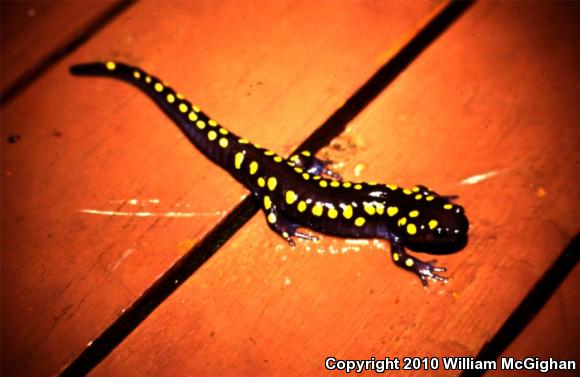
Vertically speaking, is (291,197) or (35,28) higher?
(35,28)

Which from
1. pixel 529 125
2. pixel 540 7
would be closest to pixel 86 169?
pixel 529 125

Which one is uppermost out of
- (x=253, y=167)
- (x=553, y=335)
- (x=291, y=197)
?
(x=253, y=167)

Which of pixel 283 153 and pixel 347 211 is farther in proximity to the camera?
pixel 283 153

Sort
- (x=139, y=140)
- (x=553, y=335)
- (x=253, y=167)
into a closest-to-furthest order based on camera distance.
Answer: (x=553, y=335) < (x=253, y=167) < (x=139, y=140)

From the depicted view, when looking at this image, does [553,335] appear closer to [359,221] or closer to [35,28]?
[359,221]

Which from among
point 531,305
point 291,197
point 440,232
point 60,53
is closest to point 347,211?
point 291,197

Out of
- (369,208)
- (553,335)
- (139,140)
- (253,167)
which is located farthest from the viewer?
(139,140)

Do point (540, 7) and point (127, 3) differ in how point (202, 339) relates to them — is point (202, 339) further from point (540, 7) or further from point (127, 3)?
point (540, 7)

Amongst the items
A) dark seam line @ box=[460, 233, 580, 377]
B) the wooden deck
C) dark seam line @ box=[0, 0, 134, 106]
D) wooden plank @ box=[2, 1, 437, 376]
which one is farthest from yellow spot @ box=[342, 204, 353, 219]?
dark seam line @ box=[0, 0, 134, 106]
